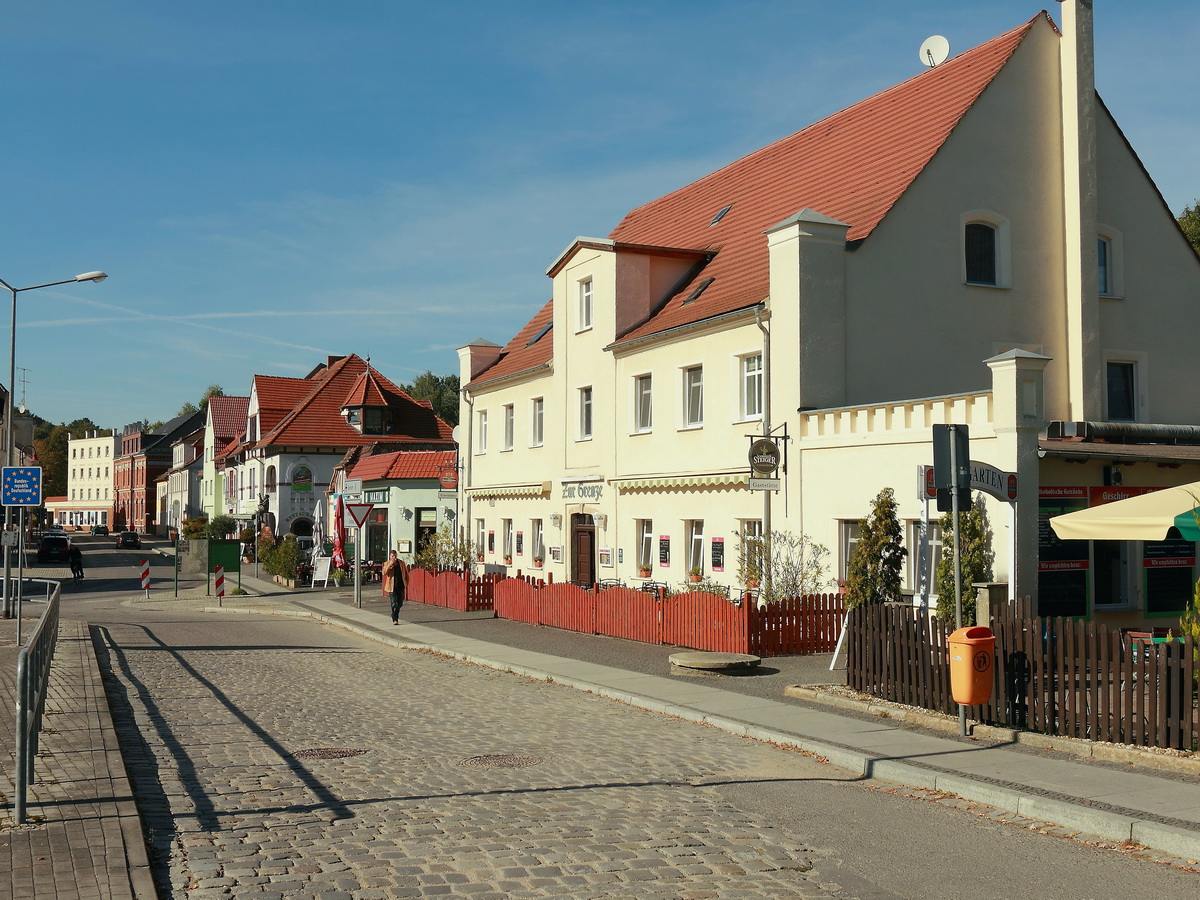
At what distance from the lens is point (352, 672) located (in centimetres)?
1755

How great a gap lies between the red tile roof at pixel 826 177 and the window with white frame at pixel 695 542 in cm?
428

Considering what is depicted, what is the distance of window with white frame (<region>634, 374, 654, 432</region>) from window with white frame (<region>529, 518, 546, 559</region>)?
6352mm

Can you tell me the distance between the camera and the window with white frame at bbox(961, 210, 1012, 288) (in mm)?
23656

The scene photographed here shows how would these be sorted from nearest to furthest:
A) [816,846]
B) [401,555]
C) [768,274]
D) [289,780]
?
1. [816,846]
2. [289,780]
3. [768,274]
4. [401,555]

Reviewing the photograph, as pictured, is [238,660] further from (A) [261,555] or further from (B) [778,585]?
(A) [261,555]

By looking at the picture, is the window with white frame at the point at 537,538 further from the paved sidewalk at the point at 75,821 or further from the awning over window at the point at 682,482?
the paved sidewalk at the point at 75,821

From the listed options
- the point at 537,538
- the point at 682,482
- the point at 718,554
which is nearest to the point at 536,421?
the point at 537,538

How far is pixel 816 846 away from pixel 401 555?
121ft

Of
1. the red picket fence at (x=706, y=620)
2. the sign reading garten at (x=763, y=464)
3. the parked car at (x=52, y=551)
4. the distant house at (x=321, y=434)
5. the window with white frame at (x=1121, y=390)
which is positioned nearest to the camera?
the red picket fence at (x=706, y=620)

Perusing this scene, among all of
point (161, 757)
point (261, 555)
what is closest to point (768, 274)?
point (161, 757)

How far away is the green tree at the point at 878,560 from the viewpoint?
17438 millimetres

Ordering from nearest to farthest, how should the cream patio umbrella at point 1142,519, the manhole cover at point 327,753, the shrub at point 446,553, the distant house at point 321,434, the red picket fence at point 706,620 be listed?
1. the manhole cover at point 327,753
2. the cream patio umbrella at point 1142,519
3. the red picket fence at point 706,620
4. the shrub at point 446,553
5. the distant house at point 321,434

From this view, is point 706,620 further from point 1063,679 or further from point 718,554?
point 1063,679

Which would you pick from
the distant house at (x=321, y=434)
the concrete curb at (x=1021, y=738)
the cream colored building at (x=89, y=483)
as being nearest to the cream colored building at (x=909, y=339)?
the concrete curb at (x=1021, y=738)
